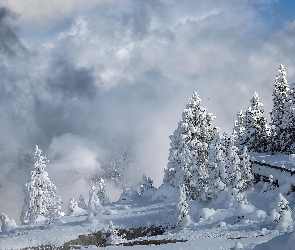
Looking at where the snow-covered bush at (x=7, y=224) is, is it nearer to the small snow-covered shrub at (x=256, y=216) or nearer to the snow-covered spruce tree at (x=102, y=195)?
the small snow-covered shrub at (x=256, y=216)

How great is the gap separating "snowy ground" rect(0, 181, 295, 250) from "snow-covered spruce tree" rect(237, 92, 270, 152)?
15.8 metres

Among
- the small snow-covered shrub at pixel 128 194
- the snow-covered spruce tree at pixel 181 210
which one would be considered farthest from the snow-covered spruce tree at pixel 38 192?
the snow-covered spruce tree at pixel 181 210

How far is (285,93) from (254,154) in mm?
9574

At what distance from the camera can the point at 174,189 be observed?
146 ft

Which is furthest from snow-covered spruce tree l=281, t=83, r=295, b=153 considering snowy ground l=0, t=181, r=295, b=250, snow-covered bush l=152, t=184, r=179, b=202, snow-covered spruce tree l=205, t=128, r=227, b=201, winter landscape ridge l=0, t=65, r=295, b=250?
snow-covered bush l=152, t=184, r=179, b=202

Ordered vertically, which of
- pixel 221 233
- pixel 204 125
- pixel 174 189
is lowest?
pixel 221 233

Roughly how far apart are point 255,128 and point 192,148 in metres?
16.4

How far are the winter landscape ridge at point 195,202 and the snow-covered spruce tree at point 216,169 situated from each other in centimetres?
10

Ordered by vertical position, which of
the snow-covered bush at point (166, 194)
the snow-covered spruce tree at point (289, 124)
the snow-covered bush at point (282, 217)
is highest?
the snow-covered spruce tree at point (289, 124)

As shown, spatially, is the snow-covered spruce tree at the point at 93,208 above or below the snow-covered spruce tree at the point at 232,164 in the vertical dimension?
below

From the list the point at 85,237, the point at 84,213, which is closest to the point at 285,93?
the point at 84,213

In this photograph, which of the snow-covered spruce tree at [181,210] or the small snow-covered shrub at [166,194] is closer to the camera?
the snow-covered spruce tree at [181,210]

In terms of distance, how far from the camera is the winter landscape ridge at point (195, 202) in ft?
88.1

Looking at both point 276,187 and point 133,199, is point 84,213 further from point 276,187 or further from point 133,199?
point 276,187
